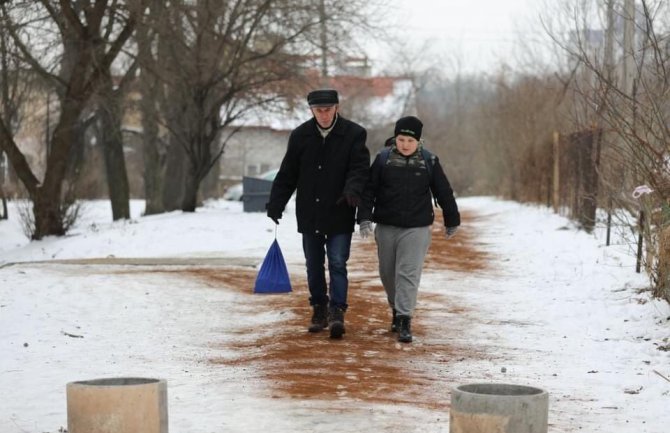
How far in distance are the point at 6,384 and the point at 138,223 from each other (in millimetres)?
16034

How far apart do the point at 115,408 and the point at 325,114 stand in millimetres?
4338

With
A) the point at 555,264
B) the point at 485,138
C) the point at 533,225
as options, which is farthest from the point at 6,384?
the point at 485,138

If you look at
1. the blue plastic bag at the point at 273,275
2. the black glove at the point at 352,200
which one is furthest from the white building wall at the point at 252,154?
the black glove at the point at 352,200

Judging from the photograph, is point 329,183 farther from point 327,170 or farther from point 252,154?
point 252,154

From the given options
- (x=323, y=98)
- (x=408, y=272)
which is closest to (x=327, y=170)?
(x=323, y=98)

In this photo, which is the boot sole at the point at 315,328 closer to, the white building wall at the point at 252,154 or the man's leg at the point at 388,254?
the man's leg at the point at 388,254

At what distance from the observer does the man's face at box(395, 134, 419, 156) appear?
29.6 ft

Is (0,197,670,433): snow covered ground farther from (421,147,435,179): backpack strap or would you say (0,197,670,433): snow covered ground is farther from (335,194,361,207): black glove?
(421,147,435,179): backpack strap

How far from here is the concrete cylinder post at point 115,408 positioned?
516cm

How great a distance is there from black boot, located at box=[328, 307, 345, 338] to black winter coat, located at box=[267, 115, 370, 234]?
61cm

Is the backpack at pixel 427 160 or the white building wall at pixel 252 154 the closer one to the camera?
the backpack at pixel 427 160

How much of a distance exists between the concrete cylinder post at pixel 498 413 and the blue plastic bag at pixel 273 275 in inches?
228

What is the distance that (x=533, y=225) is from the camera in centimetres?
2397

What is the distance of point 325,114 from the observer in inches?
358
